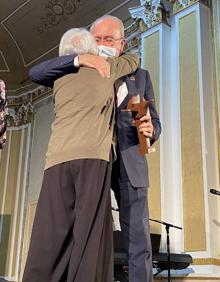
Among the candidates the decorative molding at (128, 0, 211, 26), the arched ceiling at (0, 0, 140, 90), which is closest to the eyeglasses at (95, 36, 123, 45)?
the decorative molding at (128, 0, 211, 26)

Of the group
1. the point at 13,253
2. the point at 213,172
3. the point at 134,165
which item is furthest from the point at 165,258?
the point at 13,253

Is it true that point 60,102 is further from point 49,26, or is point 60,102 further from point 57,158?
point 49,26

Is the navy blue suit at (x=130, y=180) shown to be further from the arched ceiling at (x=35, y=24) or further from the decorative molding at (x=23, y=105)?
the decorative molding at (x=23, y=105)

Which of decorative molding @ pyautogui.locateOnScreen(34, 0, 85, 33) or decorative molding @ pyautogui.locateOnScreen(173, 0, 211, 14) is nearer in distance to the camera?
decorative molding @ pyautogui.locateOnScreen(173, 0, 211, 14)

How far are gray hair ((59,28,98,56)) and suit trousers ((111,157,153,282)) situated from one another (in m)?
0.46

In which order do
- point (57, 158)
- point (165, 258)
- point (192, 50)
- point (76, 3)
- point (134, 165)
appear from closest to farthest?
point (57, 158), point (134, 165), point (165, 258), point (192, 50), point (76, 3)

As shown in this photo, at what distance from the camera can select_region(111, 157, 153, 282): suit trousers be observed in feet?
5.32

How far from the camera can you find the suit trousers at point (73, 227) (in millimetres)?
1479

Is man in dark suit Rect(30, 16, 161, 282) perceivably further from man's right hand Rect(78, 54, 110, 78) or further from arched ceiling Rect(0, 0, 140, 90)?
arched ceiling Rect(0, 0, 140, 90)

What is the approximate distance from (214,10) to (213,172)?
2.19 meters

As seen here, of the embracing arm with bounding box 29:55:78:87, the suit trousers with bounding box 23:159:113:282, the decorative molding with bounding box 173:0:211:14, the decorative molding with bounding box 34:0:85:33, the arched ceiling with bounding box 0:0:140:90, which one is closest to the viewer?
the suit trousers with bounding box 23:159:113:282

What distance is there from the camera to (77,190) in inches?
61.8

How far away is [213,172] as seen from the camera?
4949mm

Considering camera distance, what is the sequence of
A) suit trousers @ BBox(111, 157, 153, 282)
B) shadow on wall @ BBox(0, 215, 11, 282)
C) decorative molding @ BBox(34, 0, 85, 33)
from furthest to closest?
shadow on wall @ BBox(0, 215, 11, 282) < decorative molding @ BBox(34, 0, 85, 33) < suit trousers @ BBox(111, 157, 153, 282)
